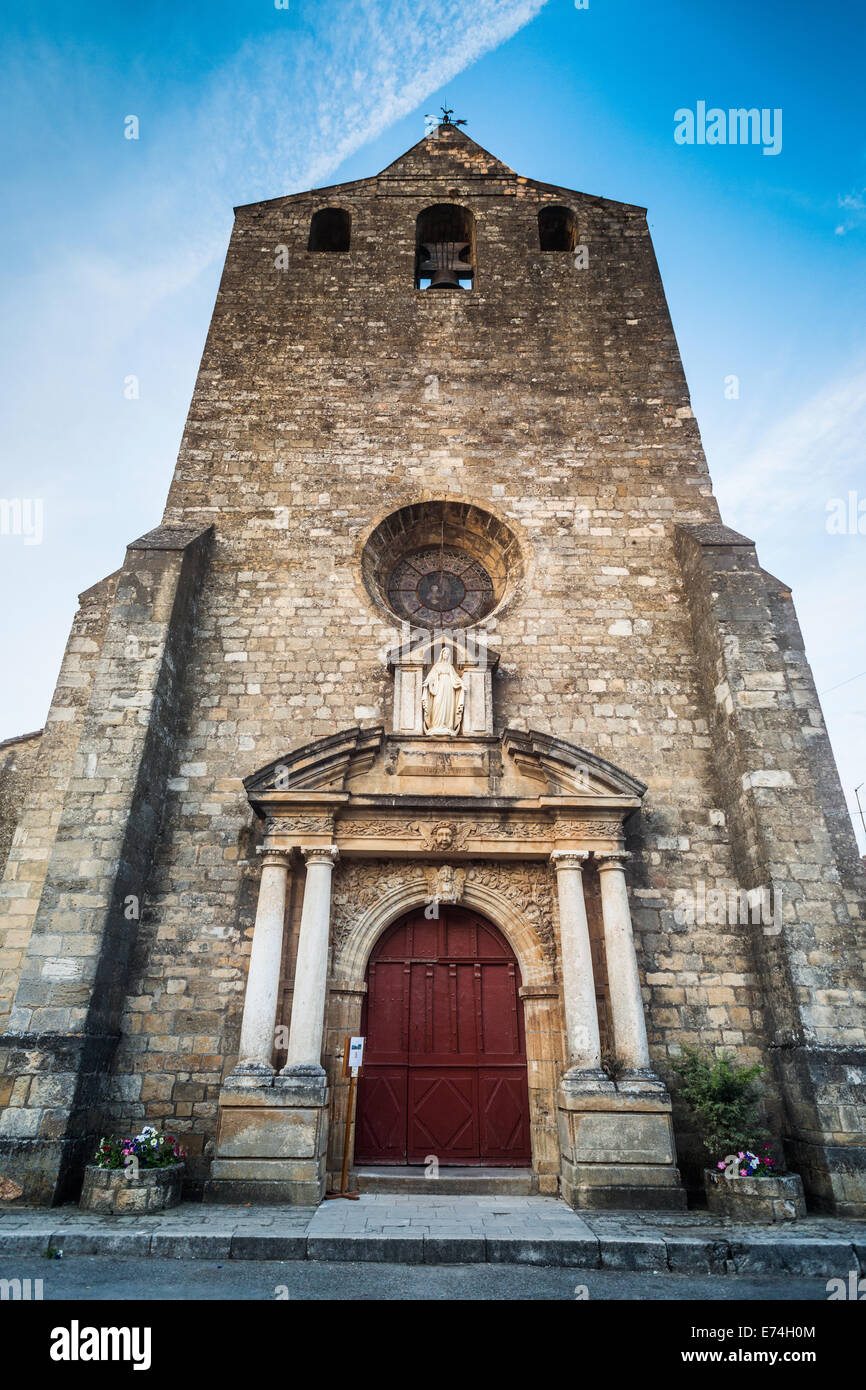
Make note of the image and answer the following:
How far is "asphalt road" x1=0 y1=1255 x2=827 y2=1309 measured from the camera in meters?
3.97

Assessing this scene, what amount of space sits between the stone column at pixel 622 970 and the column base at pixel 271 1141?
2.66m

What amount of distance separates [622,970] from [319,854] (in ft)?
9.84

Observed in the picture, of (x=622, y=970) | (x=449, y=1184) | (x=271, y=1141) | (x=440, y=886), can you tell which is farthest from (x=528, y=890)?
(x=271, y=1141)

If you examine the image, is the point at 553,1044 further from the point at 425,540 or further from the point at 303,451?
the point at 303,451

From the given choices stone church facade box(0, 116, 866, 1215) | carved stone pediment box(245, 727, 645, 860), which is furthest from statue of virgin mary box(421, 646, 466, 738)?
carved stone pediment box(245, 727, 645, 860)

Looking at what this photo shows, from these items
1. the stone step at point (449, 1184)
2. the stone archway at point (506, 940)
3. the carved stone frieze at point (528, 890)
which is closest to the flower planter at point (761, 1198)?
the stone archway at point (506, 940)

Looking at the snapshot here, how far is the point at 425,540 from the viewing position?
1012 centimetres

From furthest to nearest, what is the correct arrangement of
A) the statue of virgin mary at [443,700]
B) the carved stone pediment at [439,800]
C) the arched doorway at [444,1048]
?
1. the statue of virgin mary at [443,700]
2. the carved stone pediment at [439,800]
3. the arched doorway at [444,1048]

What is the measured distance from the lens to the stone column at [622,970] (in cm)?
661

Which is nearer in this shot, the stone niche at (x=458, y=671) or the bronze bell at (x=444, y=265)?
the stone niche at (x=458, y=671)

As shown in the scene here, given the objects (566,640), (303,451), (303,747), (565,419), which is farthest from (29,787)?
(565,419)

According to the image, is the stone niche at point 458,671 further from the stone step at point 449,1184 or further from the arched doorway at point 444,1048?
the stone step at point 449,1184

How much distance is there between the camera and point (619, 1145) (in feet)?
20.2

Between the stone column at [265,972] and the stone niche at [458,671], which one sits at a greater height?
the stone niche at [458,671]
